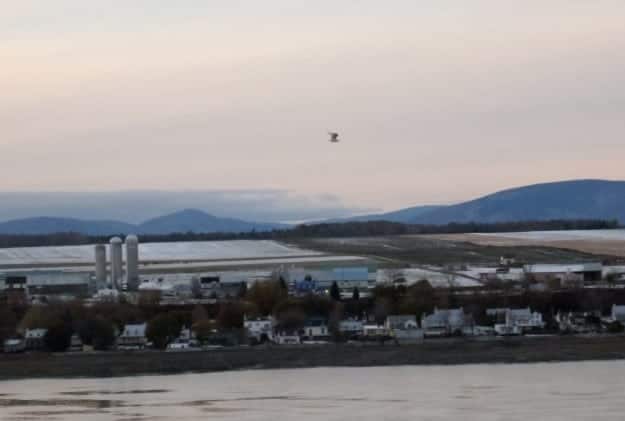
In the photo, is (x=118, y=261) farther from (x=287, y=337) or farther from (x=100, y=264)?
(x=287, y=337)

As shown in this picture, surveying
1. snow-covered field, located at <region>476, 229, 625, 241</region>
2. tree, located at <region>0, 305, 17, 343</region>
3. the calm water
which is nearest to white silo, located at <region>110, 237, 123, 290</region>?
tree, located at <region>0, 305, 17, 343</region>

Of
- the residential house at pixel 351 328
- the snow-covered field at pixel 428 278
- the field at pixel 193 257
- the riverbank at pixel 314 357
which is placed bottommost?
the riverbank at pixel 314 357

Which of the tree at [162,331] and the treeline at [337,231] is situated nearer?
the tree at [162,331]

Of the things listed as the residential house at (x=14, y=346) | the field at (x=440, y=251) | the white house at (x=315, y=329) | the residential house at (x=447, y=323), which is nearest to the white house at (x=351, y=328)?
the white house at (x=315, y=329)

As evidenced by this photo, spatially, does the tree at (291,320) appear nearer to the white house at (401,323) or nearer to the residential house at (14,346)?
the white house at (401,323)

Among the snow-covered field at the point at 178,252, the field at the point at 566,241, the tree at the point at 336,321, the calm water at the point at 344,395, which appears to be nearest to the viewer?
the calm water at the point at 344,395

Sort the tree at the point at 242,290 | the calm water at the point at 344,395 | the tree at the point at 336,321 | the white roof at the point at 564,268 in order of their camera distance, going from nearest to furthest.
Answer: the calm water at the point at 344,395, the tree at the point at 336,321, the tree at the point at 242,290, the white roof at the point at 564,268

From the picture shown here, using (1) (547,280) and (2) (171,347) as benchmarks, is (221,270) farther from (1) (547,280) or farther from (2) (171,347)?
(2) (171,347)

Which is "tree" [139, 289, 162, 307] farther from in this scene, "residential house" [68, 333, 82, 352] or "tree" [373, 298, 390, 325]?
"tree" [373, 298, 390, 325]
